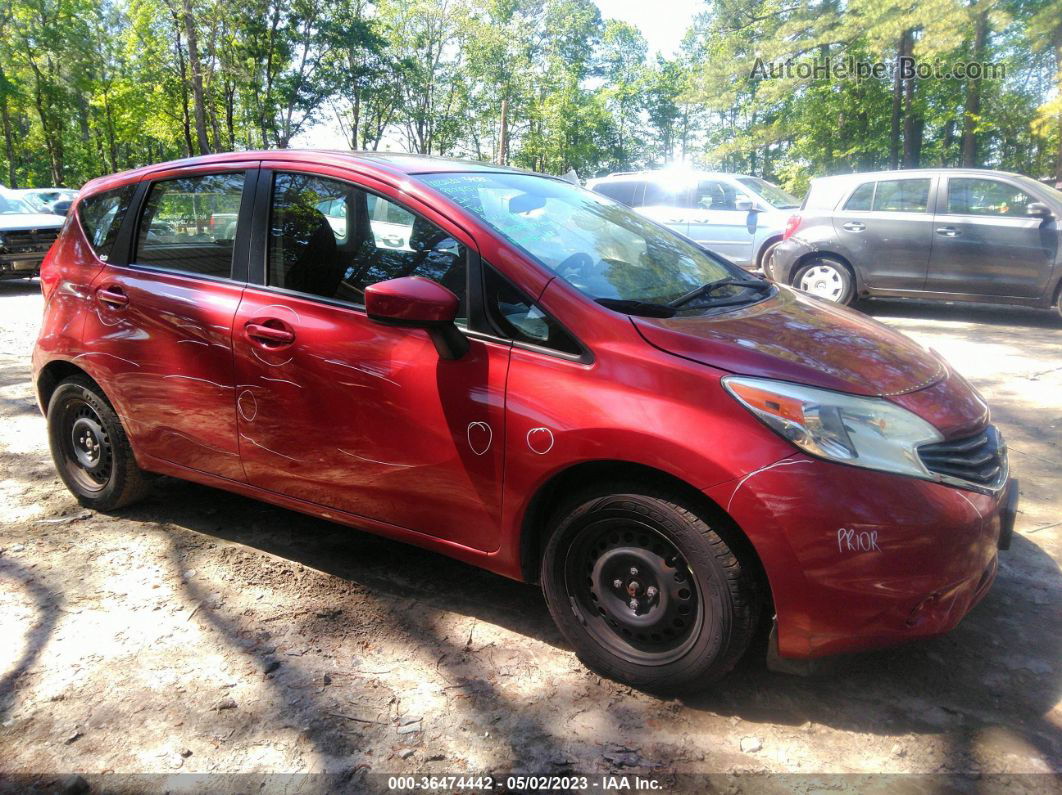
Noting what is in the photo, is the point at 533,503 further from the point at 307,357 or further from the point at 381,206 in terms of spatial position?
the point at 381,206

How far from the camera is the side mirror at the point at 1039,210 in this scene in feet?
27.4

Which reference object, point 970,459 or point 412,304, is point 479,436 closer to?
point 412,304

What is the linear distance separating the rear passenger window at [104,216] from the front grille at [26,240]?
35.8 feet

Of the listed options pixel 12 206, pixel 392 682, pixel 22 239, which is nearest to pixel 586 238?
pixel 392 682

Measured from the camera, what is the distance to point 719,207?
1184cm

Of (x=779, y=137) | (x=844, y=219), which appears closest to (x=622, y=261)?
(x=844, y=219)

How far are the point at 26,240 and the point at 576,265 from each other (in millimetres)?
13754

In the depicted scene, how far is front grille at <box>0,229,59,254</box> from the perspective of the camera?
1302 cm

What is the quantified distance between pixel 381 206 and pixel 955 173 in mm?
8181

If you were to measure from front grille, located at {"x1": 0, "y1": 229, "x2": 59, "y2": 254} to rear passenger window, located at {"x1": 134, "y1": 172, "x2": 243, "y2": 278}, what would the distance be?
37.4 ft

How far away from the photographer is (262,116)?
2764 cm

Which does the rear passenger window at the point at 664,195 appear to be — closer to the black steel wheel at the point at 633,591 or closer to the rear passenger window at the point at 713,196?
the rear passenger window at the point at 713,196

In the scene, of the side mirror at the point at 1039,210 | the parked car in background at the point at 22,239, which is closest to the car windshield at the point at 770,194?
the side mirror at the point at 1039,210

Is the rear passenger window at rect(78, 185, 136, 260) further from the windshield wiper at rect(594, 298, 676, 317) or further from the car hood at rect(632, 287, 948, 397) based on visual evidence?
the car hood at rect(632, 287, 948, 397)
